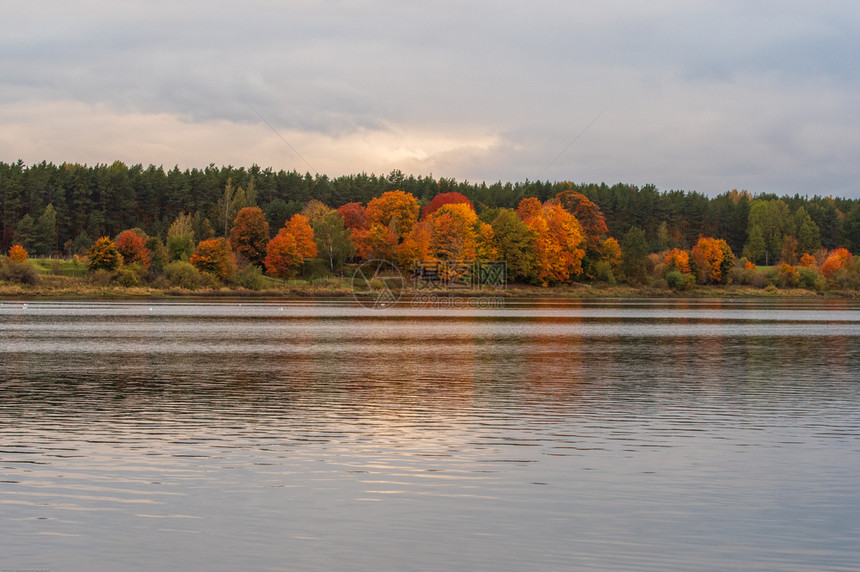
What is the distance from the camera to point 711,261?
5502 inches

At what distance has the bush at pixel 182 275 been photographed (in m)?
106

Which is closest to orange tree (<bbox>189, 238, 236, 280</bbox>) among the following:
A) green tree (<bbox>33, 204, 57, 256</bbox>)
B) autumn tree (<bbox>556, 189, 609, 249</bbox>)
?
green tree (<bbox>33, 204, 57, 256</bbox>)

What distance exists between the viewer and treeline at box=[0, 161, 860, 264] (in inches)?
5591

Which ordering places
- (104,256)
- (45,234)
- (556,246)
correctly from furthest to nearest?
→ 1. (45,234)
2. (556,246)
3. (104,256)

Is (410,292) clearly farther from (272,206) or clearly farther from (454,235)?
(272,206)

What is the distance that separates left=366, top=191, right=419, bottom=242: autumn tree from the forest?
21cm

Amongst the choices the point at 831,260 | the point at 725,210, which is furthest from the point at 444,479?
the point at 725,210

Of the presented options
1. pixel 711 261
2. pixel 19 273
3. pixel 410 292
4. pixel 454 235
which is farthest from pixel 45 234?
pixel 711 261

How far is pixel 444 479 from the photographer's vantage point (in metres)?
14.3

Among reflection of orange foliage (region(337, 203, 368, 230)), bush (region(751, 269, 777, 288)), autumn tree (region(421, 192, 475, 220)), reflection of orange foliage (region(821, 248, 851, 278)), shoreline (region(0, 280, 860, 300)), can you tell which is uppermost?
autumn tree (region(421, 192, 475, 220))

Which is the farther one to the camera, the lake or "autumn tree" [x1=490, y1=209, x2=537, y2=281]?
"autumn tree" [x1=490, y1=209, x2=537, y2=281]

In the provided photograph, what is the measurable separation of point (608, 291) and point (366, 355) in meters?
94.0

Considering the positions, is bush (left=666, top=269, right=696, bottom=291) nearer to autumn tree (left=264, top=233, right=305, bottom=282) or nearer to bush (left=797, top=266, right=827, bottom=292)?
bush (left=797, top=266, right=827, bottom=292)

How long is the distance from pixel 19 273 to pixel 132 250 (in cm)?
1310
